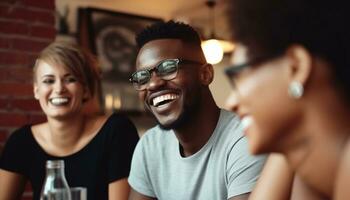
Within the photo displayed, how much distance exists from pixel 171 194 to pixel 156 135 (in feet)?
0.73

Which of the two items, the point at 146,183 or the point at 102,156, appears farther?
the point at 102,156

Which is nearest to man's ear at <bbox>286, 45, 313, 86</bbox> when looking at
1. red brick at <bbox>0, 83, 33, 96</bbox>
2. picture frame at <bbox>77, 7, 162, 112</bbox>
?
red brick at <bbox>0, 83, 33, 96</bbox>

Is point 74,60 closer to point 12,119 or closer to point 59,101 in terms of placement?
point 59,101

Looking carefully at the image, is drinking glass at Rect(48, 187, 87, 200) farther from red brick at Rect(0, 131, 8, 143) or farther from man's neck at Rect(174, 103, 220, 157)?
red brick at Rect(0, 131, 8, 143)

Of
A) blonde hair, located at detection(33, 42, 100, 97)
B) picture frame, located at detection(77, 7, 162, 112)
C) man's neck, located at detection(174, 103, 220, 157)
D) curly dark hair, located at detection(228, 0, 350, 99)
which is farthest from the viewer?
picture frame, located at detection(77, 7, 162, 112)

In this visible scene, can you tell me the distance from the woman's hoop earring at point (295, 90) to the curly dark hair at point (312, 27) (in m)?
0.04

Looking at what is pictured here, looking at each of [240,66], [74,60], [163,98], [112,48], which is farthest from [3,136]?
[112,48]

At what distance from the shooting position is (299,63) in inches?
21.3

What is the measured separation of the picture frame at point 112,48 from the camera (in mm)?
4238

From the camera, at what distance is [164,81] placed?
131 centimetres

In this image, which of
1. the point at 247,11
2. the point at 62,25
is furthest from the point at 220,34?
the point at 247,11

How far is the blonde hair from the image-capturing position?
1737 millimetres

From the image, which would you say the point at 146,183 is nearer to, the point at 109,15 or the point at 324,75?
the point at 324,75

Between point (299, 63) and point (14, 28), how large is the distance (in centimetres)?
200
